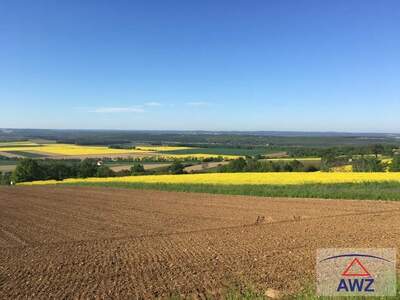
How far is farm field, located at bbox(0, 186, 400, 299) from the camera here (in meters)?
8.08

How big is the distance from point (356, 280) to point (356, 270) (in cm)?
83

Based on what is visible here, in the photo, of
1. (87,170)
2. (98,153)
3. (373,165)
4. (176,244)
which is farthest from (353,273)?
(98,153)

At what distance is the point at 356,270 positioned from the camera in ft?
28.0

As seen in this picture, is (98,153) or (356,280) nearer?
(356,280)

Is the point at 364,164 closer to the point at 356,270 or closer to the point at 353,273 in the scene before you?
the point at 356,270

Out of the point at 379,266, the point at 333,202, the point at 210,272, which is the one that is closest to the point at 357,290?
the point at 379,266

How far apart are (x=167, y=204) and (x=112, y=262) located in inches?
503

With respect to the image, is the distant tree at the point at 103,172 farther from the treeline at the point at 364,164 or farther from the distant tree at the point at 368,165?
the distant tree at the point at 368,165

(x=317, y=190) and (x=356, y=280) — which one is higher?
(x=356, y=280)

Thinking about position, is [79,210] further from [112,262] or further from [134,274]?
[134,274]

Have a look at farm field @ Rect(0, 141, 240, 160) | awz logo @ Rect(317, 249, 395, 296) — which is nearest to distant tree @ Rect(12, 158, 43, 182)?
farm field @ Rect(0, 141, 240, 160)

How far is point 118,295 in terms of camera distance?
7.55 metres

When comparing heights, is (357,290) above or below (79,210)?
above

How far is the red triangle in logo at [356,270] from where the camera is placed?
803 cm
